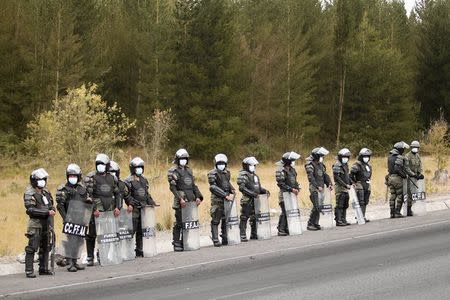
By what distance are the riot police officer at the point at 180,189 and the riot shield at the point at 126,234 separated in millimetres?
1305

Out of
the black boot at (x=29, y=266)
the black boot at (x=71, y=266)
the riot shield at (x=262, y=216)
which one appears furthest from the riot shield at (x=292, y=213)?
the black boot at (x=29, y=266)

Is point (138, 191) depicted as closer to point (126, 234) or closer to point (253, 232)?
point (126, 234)

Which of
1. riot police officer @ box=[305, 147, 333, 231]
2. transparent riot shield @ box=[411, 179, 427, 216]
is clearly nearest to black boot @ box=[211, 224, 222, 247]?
riot police officer @ box=[305, 147, 333, 231]

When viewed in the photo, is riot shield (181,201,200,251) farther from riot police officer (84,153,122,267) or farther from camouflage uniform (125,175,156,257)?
riot police officer (84,153,122,267)

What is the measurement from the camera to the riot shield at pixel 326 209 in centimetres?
1759

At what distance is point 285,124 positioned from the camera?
49.5m

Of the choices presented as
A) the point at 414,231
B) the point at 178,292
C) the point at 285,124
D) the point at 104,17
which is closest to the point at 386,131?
the point at 285,124

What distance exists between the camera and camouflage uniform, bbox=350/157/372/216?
18281mm

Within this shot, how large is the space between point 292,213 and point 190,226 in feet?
10.1

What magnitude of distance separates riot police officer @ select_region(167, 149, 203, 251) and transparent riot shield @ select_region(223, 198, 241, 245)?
27.4 inches

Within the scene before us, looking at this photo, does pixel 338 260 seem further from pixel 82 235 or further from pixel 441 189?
pixel 441 189

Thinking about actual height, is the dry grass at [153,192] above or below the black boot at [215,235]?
above

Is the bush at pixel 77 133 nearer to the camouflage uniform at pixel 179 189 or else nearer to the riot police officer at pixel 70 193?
the camouflage uniform at pixel 179 189

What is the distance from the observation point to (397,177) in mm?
19594
